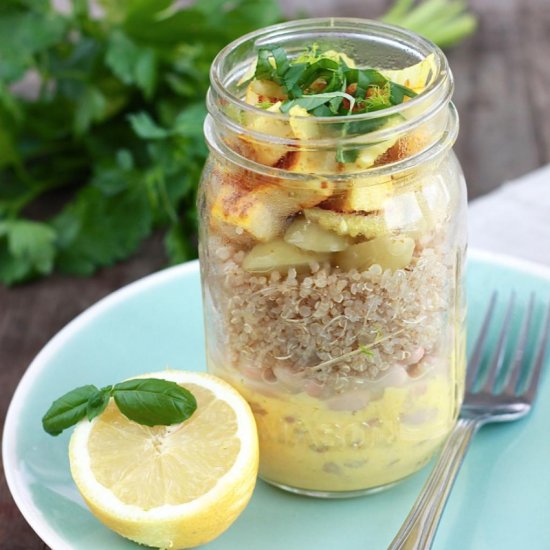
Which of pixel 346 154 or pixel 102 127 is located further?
pixel 102 127

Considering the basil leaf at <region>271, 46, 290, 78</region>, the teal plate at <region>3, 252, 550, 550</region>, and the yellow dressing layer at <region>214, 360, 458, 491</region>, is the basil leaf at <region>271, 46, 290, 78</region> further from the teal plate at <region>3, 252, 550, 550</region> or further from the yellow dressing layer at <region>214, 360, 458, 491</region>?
the teal plate at <region>3, 252, 550, 550</region>

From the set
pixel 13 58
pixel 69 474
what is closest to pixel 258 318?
pixel 69 474

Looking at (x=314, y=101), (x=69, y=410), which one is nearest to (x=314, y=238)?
(x=314, y=101)

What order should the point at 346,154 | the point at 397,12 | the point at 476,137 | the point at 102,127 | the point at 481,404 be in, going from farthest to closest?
the point at 397,12
the point at 476,137
the point at 102,127
the point at 481,404
the point at 346,154

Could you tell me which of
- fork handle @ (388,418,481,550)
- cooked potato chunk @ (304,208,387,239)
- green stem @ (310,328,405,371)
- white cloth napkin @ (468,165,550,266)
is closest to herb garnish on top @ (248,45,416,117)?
cooked potato chunk @ (304,208,387,239)

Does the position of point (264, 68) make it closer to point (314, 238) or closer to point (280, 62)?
point (280, 62)

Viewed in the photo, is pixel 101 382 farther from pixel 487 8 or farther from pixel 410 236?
pixel 487 8

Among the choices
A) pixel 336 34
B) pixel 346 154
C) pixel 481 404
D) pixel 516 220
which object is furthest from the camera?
pixel 516 220
